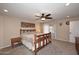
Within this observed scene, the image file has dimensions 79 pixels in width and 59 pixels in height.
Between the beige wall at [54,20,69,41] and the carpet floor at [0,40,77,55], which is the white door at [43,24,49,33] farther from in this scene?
the carpet floor at [0,40,77,55]

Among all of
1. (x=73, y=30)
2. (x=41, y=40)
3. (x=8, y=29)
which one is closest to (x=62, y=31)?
(x=73, y=30)

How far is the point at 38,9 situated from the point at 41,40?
733mm

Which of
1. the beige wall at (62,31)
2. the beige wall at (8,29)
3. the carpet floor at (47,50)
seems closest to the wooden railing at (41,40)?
the carpet floor at (47,50)

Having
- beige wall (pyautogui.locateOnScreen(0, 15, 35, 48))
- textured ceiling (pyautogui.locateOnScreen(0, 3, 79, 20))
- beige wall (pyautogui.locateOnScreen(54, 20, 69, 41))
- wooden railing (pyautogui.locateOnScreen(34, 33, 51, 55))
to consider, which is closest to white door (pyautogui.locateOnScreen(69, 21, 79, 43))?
beige wall (pyautogui.locateOnScreen(54, 20, 69, 41))

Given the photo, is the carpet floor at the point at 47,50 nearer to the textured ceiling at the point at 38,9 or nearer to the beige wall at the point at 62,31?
the beige wall at the point at 62,31

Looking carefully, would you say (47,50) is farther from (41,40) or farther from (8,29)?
(8,29)

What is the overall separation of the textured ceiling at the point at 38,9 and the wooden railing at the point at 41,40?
0.52 m

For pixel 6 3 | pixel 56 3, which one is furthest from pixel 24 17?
pixel 56 3

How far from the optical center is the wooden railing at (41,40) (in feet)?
5.83

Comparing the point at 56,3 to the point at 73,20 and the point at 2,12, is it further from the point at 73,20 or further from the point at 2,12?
the point at 2,12

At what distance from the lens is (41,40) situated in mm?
1877

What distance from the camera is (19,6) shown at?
1711 mm

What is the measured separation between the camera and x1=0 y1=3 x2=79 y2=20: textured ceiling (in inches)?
66.6

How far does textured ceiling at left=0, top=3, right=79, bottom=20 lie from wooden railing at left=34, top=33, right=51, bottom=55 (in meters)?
0.52
